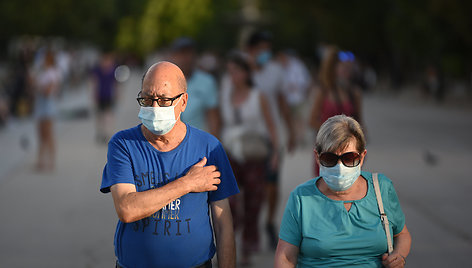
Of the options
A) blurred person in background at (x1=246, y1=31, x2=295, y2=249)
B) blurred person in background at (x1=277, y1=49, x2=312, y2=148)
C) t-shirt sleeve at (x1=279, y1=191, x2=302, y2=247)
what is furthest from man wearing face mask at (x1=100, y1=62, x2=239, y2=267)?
blurred person in background at (x1=277, y1=49, x2=312, y2=148)

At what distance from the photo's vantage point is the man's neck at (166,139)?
357cm

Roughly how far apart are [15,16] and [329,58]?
43.8m

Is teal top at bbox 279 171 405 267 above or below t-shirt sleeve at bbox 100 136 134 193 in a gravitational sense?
below

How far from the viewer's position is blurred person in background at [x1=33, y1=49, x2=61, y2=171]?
484 inches

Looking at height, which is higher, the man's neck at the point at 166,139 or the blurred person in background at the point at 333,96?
the blurred person in background at the point at 333,96

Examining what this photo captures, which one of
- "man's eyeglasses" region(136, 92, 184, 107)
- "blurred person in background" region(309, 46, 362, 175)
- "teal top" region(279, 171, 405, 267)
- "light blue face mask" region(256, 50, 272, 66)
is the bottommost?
"teal top" region(279, 171, 405, 267)

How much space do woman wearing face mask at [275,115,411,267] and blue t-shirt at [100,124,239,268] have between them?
1.38ft

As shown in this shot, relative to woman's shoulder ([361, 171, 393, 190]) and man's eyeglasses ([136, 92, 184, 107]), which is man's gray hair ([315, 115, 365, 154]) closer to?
woman's shoulder ([361, 171, 393, 190])

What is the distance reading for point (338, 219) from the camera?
11.4 feet

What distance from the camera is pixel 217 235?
12.2 feet

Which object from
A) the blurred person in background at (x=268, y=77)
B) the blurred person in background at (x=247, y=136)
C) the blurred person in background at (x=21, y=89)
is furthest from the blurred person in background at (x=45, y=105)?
the blurred person in background at (x=21, y=89)

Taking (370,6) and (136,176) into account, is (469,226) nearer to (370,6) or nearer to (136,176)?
(136,176)

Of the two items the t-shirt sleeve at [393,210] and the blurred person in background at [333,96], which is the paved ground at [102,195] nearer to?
the blurred person in background at [333,96]

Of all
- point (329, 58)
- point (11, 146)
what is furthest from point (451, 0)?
point (329, 58)
